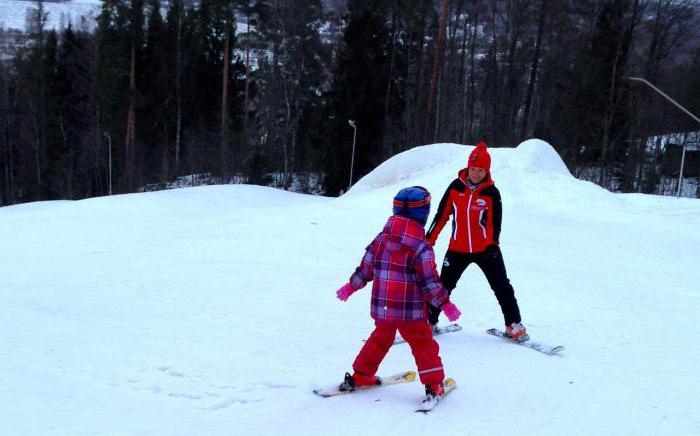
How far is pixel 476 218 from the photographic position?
459cm

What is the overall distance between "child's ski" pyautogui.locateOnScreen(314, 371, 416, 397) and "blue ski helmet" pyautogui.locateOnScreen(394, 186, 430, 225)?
1119 mm

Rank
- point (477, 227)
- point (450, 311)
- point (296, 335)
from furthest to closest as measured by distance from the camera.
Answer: point (296, 335) < point (477, 227) < point (450, 311)

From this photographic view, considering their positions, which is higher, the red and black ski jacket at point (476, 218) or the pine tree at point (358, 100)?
the pine tree at point (358, 100)

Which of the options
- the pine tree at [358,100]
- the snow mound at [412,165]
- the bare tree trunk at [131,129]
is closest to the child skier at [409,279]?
the snow mound at [412,165]

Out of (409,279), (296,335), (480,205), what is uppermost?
(480,205)

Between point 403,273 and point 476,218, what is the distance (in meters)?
1.34

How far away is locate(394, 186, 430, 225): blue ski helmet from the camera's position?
3502mm

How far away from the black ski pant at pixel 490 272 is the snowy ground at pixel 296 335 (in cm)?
28

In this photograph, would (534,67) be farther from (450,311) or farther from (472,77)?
(450,311)

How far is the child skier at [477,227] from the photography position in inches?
180

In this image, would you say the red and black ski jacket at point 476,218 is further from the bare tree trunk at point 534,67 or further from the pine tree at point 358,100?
the bare tree trunk at point 534,67

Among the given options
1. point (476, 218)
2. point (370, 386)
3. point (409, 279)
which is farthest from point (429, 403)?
point (476, 218)

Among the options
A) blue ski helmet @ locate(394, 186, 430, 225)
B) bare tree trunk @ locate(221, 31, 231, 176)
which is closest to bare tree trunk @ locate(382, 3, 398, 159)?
bare tree trunk @ locate(221, 31, 231, 176)

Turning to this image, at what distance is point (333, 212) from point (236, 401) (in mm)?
10226
